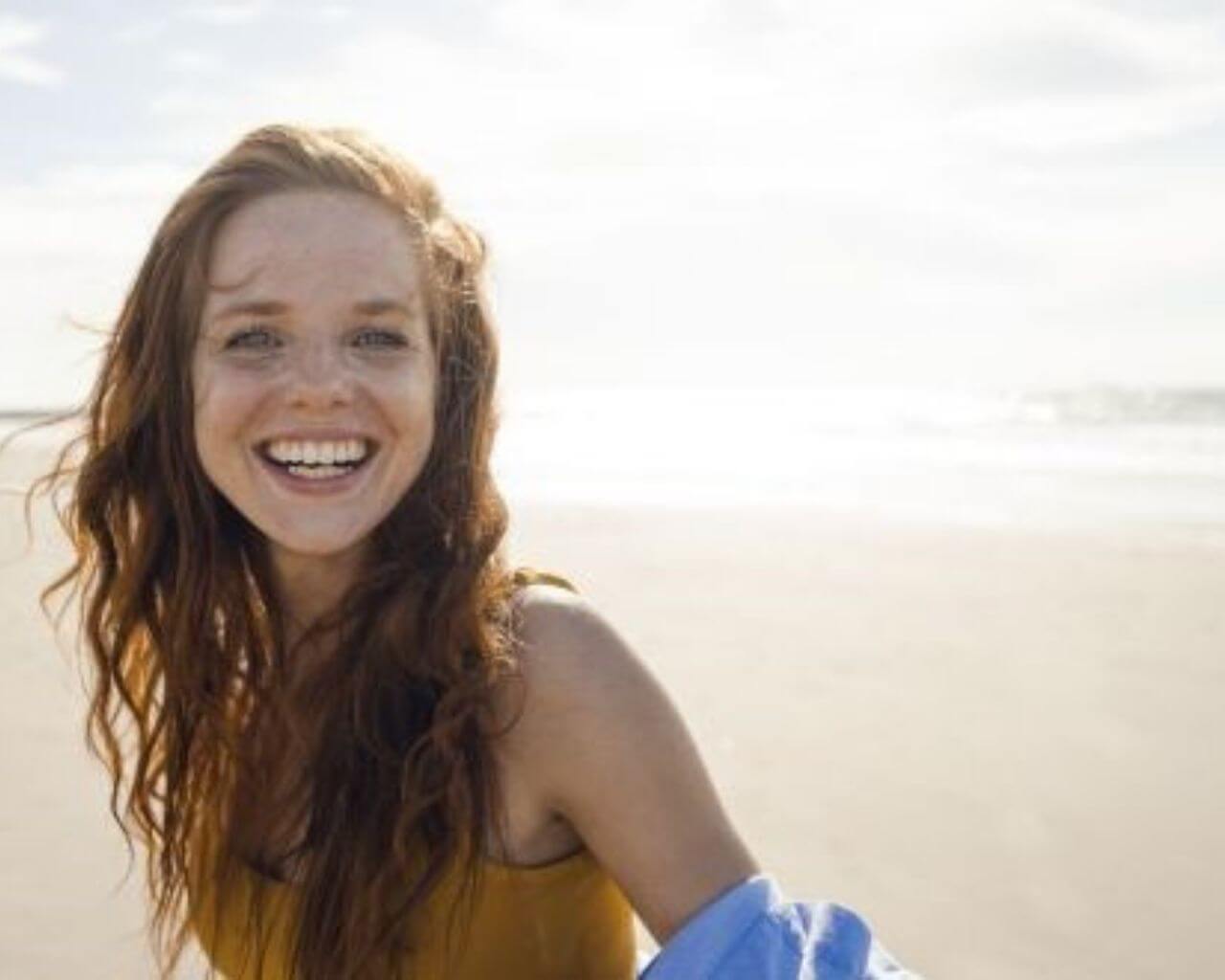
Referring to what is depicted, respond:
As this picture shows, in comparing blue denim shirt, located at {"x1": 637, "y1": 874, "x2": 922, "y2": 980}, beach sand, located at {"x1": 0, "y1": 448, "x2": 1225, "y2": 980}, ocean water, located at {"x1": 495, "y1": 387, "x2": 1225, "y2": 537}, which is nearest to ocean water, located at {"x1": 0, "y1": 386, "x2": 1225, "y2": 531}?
Answer: ocean water, located at {"x1": 495, "y1": 387, "x2": 1225, "y2": 537}

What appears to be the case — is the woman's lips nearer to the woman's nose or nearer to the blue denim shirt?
the woman's nose

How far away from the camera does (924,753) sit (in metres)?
5.43

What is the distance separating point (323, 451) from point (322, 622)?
1.16 feet

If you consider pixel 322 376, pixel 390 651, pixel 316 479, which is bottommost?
pixel 390 651

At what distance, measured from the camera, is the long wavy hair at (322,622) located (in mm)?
2076

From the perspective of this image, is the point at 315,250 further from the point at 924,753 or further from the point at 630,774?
the point at 924,753

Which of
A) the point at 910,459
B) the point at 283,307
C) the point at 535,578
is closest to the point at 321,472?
the point at 283,307

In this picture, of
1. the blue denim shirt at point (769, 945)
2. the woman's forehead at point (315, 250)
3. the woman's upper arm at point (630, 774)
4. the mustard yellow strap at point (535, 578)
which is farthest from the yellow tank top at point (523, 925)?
the woman's forehead at point (315, 250)

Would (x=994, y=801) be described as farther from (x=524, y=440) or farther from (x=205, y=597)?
(x=524, y=440)

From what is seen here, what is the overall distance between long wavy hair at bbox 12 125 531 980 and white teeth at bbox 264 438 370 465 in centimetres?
14

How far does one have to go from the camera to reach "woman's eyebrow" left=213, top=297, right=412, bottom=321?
Result: 2076 millimetres

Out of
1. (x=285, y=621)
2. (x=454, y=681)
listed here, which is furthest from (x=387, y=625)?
(x=285, y=621)

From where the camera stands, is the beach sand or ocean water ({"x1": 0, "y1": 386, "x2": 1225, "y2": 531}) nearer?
the beach sand

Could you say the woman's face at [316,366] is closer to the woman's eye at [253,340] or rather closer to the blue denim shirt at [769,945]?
the woman's eye at [253,340]
